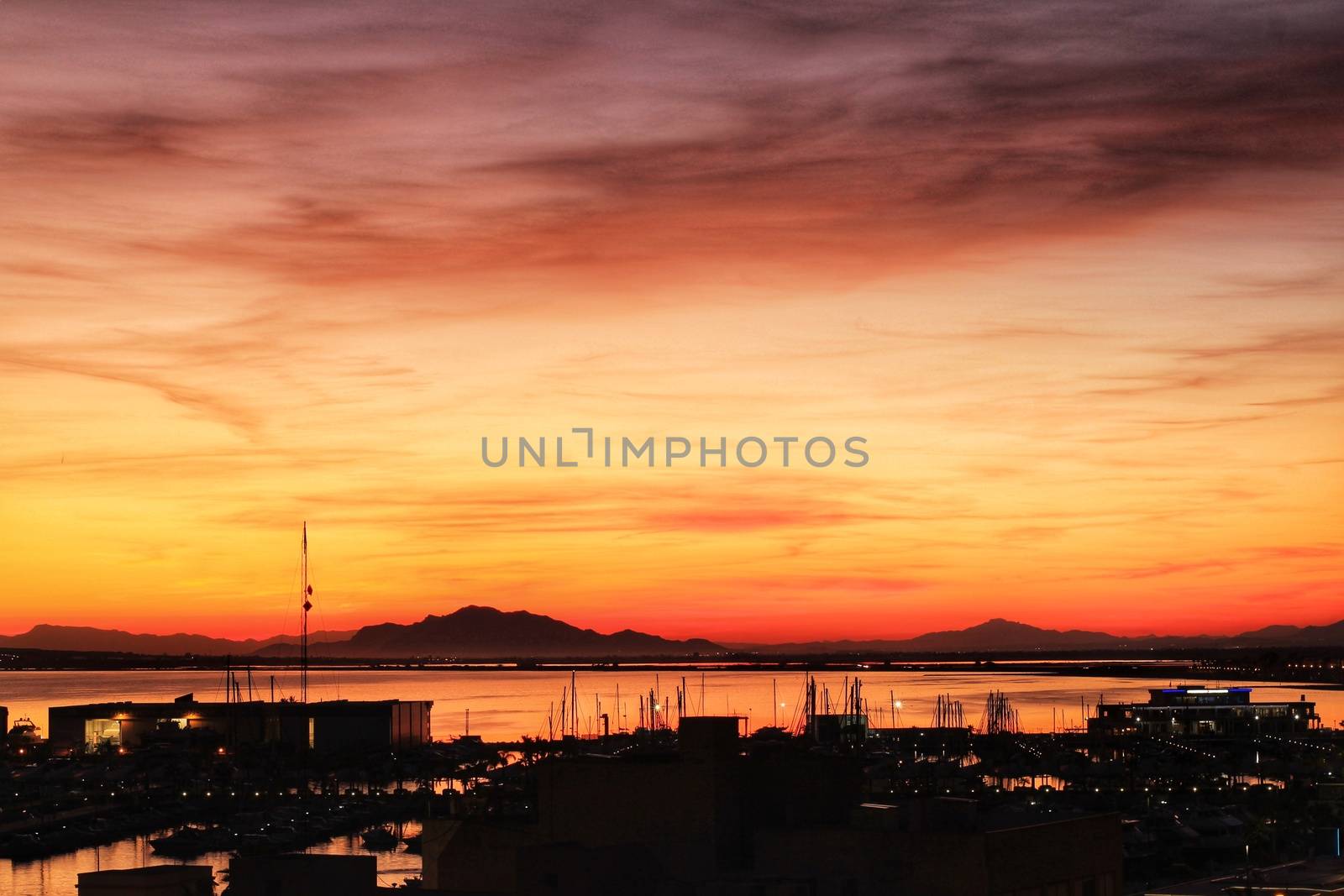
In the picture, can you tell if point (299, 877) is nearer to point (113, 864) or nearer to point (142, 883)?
point (142, 883)

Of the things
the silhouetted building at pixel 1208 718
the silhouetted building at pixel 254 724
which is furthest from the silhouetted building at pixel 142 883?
the silhouetted building at pixel 1208 718

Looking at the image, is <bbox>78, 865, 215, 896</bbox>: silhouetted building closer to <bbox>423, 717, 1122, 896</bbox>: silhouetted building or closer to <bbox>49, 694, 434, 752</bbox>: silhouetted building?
<bbox>423, 717, 1122, 896</bbox>: silhouetted building

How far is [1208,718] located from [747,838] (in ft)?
377

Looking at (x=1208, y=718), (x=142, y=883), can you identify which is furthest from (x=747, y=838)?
(x=1208, y=718)

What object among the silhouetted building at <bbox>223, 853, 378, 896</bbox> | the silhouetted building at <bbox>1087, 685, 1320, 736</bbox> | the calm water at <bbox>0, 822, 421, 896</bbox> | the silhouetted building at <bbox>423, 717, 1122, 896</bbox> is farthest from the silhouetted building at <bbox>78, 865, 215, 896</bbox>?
the silhouetted building at <bbox>1087, 685, 1320, 736</bbox>

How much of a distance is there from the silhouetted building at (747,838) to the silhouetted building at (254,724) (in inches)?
2765

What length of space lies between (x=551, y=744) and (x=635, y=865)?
250ft

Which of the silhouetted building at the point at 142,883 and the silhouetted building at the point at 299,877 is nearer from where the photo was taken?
the silhouetted building at the point at 142,883

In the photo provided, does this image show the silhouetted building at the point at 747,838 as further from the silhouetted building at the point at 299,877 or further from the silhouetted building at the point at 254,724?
the silhouetted building at the point at 254,724

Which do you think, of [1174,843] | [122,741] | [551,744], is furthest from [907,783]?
[122,741]

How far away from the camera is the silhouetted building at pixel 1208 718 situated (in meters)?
130

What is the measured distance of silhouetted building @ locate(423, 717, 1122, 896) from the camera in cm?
2877

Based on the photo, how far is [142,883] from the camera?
2747 cm

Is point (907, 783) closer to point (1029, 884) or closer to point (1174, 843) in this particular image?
point (1174, 843)
